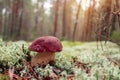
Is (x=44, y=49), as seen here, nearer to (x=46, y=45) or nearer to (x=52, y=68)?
(x=46, y=45)

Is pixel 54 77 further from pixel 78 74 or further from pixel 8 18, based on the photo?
pixel 8 18

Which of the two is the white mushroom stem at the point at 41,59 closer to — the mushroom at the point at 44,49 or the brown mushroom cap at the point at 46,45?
the mushroom at the point at 44,49

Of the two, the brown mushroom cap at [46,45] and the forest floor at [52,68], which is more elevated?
the brown mushroom cap at [46,45]

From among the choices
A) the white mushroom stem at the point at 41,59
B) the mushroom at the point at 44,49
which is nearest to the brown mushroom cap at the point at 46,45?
the mushroom at the point at 44,49

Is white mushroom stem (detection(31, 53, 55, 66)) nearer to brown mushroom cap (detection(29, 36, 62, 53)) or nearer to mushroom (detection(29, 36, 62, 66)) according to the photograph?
mushroom (detection(29, 36, 62, 66))

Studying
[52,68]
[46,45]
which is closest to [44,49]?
[46,45]

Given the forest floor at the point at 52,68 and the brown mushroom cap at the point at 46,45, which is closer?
the forest floor at the point at 52,68

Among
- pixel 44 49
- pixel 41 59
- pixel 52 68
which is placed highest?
pixel 44 49

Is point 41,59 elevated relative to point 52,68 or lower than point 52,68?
elevated
